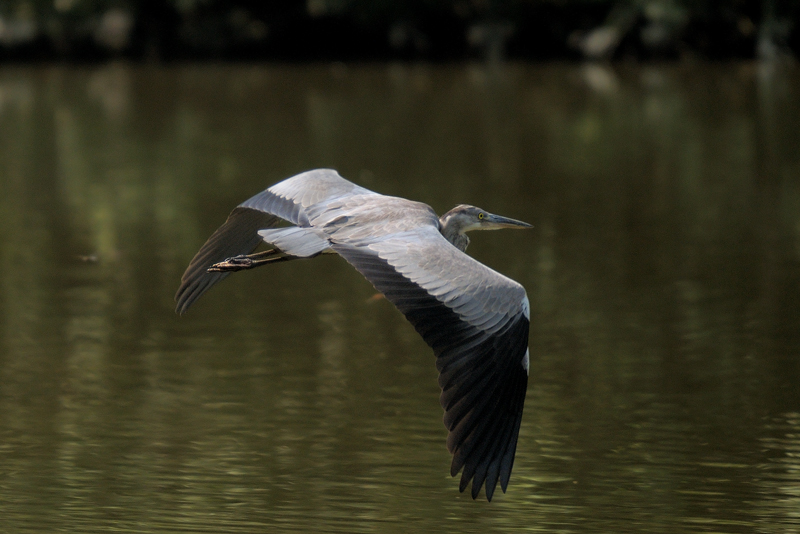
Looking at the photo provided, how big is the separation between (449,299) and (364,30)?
33303mm

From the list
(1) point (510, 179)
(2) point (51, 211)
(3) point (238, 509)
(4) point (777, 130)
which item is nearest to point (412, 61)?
(4) point (777, 130)

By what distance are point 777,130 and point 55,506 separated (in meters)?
16.3

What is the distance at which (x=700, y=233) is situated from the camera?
12656 mm

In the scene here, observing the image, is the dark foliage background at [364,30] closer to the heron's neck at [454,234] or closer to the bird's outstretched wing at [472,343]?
the heron's neck at [454,234]

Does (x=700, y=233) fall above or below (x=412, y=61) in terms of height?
below

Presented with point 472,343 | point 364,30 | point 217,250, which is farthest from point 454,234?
point 364,30

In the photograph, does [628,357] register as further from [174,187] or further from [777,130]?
[777,130]

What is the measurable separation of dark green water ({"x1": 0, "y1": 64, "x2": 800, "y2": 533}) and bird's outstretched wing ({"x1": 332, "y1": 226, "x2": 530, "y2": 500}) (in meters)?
0.87

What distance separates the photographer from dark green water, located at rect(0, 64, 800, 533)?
19.5ft

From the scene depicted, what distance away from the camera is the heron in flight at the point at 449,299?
4.85m

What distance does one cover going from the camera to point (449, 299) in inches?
202

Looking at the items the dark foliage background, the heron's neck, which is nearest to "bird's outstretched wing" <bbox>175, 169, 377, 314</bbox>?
the heron's neck

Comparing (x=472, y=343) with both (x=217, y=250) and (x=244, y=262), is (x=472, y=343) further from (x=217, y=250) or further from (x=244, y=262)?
(x=217, y=250)

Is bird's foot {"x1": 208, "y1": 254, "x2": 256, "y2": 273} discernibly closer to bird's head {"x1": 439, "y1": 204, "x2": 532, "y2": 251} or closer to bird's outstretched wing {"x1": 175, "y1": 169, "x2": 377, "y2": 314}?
bird's outstretched wing {"x1": 175, "y1": 169, "x2": 377, "y2": 314}
